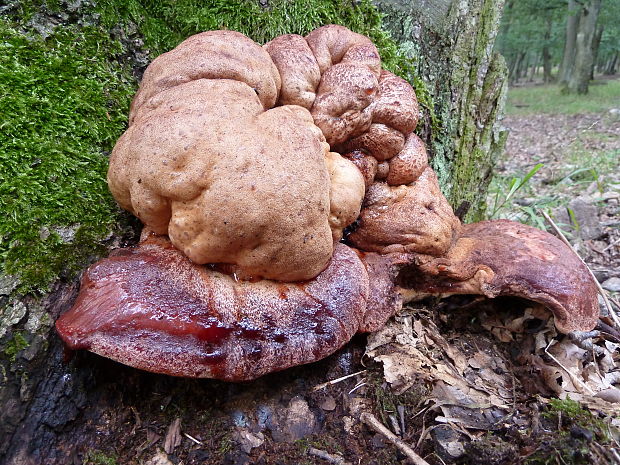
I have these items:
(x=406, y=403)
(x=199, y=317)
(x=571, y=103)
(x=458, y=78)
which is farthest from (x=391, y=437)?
(x=571, y=103)

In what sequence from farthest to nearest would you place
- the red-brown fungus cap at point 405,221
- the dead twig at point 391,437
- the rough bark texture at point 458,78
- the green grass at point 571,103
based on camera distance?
the green grass at point 571,103
the rough bark texture at point 458,78
the red-brown fungus cap at point 405,221
the dead twig at point 391,437

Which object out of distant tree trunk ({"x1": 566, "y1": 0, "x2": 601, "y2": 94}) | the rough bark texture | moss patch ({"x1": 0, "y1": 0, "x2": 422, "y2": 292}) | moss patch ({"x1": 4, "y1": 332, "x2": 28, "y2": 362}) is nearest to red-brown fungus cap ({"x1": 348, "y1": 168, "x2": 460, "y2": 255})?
the rough bark texture

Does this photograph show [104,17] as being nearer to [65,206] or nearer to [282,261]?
[65,206]

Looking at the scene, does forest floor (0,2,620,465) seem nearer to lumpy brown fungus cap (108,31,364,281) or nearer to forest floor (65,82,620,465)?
forest floor (65,82,620,465)

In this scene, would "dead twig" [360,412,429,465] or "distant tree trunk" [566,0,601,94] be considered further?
"distant tree trunk" [566,0,601,94]

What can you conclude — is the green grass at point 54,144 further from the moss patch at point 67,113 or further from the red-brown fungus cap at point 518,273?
the red-brown fungus cap at point 518,273

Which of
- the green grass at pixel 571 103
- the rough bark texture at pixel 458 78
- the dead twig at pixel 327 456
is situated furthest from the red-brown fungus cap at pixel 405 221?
the green grass at pixel 571 103
